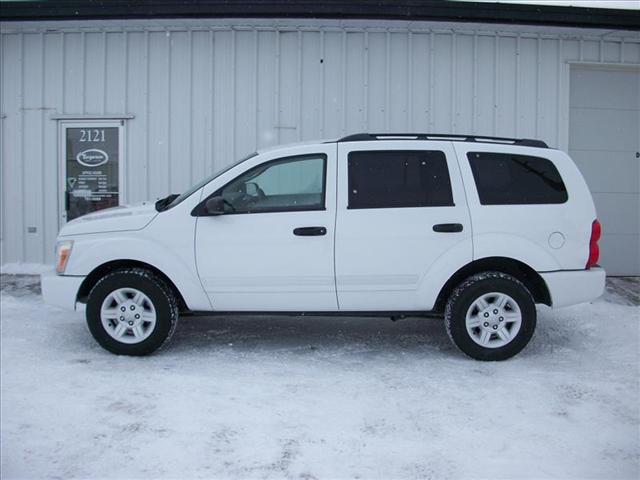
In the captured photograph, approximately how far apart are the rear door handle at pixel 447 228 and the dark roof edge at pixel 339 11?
3.81 meters

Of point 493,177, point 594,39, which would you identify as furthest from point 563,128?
point 493,177

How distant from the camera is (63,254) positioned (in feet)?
19.9

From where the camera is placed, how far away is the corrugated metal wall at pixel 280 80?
369 inches

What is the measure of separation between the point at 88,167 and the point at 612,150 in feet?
24.2

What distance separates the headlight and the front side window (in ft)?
4.55

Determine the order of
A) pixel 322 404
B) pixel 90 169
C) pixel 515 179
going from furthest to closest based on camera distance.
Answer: pixel 90 169 < pixel 515 179 < pixel 322 404

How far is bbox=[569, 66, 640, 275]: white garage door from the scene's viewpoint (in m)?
9.73

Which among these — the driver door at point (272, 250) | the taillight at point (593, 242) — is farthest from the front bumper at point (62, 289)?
the taillight at point (593, 242)

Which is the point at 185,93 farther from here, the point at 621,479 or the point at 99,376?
the point at 621,479

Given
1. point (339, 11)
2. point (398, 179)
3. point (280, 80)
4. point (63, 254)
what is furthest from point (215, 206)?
point (280, 80)

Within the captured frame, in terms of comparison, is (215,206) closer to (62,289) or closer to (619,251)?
(62,289)

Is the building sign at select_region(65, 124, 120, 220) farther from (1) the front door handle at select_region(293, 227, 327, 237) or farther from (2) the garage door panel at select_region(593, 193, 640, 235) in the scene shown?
(2) the garage door panel at select_region(593, 193, 640, 235)

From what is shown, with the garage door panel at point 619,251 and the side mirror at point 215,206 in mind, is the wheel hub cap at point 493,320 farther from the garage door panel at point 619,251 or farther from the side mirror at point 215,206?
the garage door panel at point 619,251

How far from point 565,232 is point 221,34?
18.4 ft
